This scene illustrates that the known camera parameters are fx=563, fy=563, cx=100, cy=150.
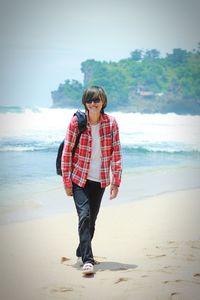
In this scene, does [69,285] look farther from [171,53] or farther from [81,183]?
[171,53]

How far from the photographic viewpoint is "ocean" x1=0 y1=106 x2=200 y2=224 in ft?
18.1

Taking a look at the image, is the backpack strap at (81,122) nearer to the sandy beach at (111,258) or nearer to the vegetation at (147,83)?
the sandy beach at (111,258)

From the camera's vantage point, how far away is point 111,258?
311cm

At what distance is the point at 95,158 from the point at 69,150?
14 cm

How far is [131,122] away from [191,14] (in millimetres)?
3094

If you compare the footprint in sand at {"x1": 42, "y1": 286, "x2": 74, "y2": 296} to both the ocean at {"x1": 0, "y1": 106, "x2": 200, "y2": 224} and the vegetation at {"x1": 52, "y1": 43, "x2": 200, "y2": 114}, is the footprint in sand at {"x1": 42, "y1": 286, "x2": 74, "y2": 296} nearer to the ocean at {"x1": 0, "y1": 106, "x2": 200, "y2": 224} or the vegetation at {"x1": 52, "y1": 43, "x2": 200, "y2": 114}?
the ocean at {"x1": 0, "y1": 106, "x2": 200, "y2": 224}

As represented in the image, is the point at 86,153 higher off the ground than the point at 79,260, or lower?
higher

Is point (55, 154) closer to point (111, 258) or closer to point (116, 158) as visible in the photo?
point (111, 258)

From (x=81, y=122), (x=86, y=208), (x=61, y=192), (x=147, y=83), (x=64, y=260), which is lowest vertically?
(x=61, y=192)

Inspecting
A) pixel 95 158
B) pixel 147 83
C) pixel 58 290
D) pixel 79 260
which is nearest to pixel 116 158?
pixel 95 158

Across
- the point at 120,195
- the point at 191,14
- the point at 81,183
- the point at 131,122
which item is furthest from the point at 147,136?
the point at 81,183

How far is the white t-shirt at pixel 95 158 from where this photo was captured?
9.23ft

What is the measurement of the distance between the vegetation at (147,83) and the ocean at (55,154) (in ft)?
0.76

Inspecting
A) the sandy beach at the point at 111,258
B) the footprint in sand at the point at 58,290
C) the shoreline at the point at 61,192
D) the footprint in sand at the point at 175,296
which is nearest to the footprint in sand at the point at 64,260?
the sandy beach at the point at 111,258
